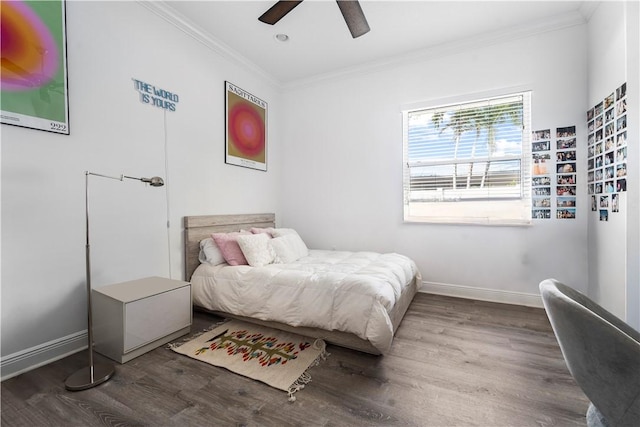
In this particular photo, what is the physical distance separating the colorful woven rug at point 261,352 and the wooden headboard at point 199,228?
0.79 meters

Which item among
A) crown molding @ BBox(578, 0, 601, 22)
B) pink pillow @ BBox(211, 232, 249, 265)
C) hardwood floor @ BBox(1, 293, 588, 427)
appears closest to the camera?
hardwood floor @ BBox(1, 293, 588, 427)

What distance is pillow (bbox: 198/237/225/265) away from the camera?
9.46 ft

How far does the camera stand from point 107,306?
77.9 inches

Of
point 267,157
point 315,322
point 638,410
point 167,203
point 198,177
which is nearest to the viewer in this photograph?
point 638,410

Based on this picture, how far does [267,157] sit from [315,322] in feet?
8.92

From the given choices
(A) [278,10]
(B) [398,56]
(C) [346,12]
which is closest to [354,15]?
(C) [346,12]

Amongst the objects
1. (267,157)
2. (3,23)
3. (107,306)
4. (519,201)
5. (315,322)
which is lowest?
(315,322)

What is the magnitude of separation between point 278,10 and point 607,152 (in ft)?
9.85

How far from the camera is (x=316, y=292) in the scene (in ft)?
7.27

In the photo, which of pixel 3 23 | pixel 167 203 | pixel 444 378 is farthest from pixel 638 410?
pixel 3 23

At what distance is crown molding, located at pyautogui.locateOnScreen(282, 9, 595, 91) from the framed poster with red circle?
863 millimetres

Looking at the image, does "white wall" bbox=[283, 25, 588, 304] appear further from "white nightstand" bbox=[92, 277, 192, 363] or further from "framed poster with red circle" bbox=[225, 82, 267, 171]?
"white nightstand" bbox=[92, 277, 192, 363]

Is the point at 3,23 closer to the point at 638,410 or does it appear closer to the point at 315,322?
the point at 315,322

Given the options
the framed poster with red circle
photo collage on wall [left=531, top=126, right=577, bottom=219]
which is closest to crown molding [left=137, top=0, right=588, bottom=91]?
the framed poster with red circle
